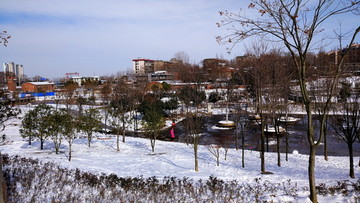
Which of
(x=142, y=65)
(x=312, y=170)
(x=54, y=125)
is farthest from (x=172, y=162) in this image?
(x=142, y=65)

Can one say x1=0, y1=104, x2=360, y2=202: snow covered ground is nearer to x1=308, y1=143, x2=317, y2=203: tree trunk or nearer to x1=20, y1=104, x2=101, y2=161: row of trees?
x1=20, y1=104, x2=101, y2=161: row of trees

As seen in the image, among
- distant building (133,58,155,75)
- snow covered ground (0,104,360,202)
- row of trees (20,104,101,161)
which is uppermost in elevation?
distant building (133,58,155,75)

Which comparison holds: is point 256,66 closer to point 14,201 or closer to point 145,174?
point 145,174

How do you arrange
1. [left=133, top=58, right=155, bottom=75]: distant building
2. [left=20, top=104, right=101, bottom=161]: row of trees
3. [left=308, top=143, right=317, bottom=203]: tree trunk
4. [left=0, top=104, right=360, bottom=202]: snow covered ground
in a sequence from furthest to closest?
[left=133, top=58, right=155, bottom=75]: distant building → [left=20, top=104, right=101, bottom=161]: row of trees → [left=0, top=104, right=360, bottom=202]: snow covered ground → [left=308, top=143, right=317, bottom=203]: tree trunk

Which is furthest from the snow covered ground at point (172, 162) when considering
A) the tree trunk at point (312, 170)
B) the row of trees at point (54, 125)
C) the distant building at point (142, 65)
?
the distant building at point (142, 65)

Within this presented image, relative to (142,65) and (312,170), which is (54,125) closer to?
(312,170)

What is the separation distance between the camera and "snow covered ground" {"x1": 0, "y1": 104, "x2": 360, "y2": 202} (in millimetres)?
9297

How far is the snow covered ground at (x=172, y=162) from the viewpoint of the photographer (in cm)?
930

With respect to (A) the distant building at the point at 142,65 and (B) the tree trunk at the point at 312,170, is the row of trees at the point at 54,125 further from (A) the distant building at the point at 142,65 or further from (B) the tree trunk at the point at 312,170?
(A) the distant building at the point at 142,65

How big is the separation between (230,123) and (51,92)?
117 feet

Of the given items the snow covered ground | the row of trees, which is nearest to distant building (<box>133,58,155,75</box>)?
the row of trees

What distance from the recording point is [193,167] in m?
10.7

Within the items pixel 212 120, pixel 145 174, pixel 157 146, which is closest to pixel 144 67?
pixel 212 120

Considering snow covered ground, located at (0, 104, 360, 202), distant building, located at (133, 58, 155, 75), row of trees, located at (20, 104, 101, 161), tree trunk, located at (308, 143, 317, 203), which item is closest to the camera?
tree trunk, located at (308, 143, 317, 203)
